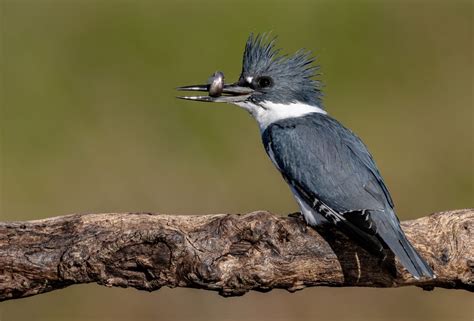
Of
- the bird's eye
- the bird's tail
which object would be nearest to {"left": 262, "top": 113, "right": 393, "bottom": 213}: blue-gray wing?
the bird's tail

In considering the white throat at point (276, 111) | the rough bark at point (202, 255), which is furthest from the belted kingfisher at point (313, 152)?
the rough bark at point (202, 255)

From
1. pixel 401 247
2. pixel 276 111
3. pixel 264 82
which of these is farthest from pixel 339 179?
pixel 264 82

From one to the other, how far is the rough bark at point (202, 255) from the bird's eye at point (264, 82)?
963 millimetres

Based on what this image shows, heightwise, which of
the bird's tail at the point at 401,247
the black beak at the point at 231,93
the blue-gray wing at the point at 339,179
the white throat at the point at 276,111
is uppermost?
the black beak at the point at 231,93

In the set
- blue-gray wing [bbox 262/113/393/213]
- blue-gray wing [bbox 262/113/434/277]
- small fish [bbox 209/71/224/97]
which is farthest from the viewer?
small fish [bbox 209/71/224/97]

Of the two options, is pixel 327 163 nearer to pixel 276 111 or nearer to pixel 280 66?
pixel 276 111

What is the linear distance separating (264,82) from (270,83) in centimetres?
3

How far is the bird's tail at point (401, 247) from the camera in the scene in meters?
4.71

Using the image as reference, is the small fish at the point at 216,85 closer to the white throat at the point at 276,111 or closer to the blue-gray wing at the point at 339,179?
the white throat at the point at 276,111

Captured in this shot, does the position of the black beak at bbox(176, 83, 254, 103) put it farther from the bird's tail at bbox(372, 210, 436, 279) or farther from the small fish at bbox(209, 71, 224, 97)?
the bird's tail at bbox(372, 210, 436, 279)

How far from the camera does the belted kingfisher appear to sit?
4895mm

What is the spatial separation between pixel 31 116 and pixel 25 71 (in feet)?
1.38

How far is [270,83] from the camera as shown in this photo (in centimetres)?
573

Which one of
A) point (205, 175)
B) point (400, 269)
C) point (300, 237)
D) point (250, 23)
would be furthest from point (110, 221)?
point (250, 23)
